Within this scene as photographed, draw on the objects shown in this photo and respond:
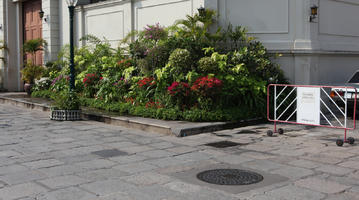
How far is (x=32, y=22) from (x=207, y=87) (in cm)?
1406

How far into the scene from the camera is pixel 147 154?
7.43 m

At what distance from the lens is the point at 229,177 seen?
232 inches

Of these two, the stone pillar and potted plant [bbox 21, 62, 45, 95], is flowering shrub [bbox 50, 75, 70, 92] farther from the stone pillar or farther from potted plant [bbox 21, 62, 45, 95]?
the stone pillar

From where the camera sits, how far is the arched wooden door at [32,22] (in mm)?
20531

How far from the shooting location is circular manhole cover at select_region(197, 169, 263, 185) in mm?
5641

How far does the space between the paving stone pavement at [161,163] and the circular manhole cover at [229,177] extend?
168 millimetres

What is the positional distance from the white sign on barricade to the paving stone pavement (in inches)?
17.8

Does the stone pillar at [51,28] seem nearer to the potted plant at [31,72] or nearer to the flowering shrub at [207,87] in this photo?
the potted plant at [31,72]

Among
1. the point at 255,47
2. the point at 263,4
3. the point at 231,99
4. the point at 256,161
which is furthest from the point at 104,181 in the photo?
the point at 263,4

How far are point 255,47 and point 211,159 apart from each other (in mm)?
6166

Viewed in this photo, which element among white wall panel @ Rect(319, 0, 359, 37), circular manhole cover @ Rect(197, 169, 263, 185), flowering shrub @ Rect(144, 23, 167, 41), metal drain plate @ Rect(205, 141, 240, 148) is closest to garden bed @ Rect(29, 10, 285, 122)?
flowering shrub @ Rect(144, 23, 167, 41)

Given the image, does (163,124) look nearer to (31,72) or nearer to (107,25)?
(107,25)

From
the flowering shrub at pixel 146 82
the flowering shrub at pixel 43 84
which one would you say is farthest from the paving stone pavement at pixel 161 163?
the flowering shrub at pixel 43 84

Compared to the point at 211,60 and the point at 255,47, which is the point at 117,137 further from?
the point at 255,47
